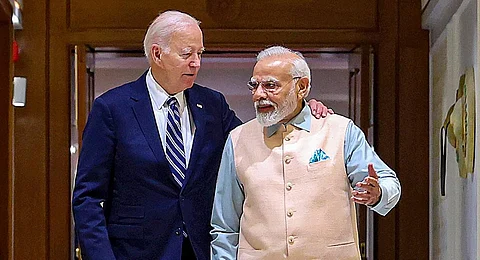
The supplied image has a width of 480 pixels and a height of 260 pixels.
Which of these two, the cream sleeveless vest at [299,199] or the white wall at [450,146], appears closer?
the cream sleeveless vest at [299,199]

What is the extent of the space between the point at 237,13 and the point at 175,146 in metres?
1.76

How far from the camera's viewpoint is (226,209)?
301 centimetres

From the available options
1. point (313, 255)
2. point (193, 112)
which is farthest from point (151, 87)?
point (313, 255)

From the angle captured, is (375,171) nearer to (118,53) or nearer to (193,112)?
(193,112)

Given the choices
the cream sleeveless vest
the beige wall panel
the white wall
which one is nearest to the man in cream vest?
the cream sleeveless vest

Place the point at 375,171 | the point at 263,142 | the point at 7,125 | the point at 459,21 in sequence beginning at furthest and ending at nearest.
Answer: the point at 7,125 < the point at 459,21 < the point at 263,142 < the point at 375,171

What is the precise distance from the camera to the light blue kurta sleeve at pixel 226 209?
3.00m

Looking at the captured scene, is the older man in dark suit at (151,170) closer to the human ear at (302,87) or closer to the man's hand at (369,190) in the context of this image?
the human ear at (302,87)

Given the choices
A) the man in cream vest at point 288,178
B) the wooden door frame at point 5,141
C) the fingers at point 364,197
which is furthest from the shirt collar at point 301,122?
the wooden door frame at point 5,141

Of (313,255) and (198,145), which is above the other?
(198,145)

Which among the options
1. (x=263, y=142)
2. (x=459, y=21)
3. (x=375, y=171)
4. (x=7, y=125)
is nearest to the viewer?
(x=375, y=171)

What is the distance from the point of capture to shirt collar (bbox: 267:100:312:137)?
3010 millimetres

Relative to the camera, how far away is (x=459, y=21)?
3883mm

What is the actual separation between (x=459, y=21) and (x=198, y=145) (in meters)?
1.38
